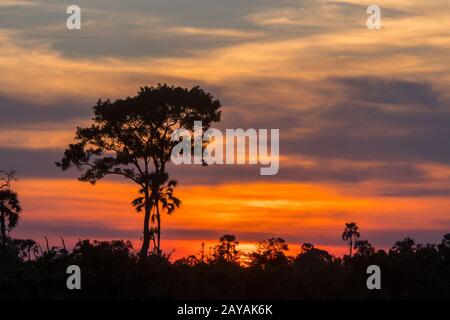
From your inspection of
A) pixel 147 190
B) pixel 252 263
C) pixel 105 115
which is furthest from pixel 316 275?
pixel 105 115

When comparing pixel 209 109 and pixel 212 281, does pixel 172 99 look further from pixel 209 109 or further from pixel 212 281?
pixel 212 281

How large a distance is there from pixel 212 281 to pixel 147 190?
70.1 ft

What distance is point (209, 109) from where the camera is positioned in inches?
3073

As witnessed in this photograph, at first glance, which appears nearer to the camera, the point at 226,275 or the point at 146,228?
the point at 226,275

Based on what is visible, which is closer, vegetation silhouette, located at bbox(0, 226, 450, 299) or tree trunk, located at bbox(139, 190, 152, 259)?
vegetation silhouette, located at bbox(0, 226, 450, 299)

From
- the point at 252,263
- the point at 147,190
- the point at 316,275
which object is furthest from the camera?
the point at 147,190

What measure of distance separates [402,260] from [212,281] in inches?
384

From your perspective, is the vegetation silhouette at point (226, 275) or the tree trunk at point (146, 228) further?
the tree trunk at point (146, 228)
